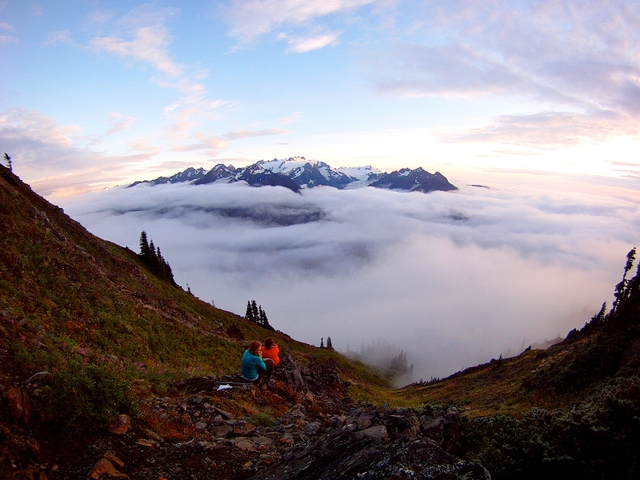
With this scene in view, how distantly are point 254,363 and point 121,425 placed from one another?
21.8 ft

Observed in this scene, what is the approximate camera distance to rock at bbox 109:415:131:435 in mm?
7660

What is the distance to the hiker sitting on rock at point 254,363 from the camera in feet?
45.9

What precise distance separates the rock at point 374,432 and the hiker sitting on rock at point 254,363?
21.0ft

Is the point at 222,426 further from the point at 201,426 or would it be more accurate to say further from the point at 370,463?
the point at 370,463

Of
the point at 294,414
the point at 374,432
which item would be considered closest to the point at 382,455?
the point at 374,432

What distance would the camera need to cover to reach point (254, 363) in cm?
1418

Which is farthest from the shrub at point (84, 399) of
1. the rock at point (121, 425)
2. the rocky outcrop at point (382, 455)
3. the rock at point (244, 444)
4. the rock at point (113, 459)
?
the rocky outcrop at point (382, 455)

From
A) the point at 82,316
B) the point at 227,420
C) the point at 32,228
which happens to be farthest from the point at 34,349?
the point at 32,228

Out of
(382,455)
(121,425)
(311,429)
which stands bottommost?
(311,429)

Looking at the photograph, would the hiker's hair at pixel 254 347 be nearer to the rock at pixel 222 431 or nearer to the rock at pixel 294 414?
the rock at pixel 294 414

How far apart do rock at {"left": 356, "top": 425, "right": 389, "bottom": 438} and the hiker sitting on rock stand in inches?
252

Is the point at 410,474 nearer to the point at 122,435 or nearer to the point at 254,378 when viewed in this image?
the point at 122,435

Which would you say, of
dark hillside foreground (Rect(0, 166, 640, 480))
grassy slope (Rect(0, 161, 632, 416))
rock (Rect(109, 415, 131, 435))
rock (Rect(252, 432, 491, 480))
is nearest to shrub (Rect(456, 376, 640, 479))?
dark hillside foreground (Rect(0, 166, 640, 480))

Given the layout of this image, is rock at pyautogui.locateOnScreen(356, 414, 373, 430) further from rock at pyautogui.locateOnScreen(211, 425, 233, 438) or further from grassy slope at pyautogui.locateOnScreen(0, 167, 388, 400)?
grassy slope at pyautogui.locateOnScreen(0, 167, 388, 400)
